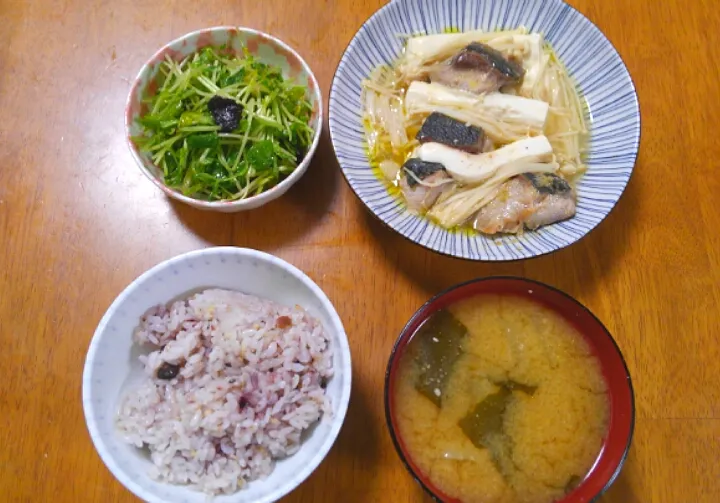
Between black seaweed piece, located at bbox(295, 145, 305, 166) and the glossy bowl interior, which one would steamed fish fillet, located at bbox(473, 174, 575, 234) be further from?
black seaweed piece, located at bbox(295, 145, 305, 166)

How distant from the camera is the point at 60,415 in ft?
4.81

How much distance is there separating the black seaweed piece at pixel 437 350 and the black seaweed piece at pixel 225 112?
73cm

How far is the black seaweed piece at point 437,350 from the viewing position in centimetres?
131

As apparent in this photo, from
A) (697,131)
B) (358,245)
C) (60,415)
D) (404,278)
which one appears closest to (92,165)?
(60,415)

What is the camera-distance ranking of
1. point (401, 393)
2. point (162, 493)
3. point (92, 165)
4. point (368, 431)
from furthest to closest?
point (92, 165) → point (368, 431) → point (401, 393) → point (162, 493)

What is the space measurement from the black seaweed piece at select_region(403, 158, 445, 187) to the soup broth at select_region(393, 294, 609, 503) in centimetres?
35

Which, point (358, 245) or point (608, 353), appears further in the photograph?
point (358, 245)

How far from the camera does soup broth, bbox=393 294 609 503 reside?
1.26m

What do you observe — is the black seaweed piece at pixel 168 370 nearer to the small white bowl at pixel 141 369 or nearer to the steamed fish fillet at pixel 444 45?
the small white bowl at pixel 141 369

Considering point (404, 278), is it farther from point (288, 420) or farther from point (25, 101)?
point (25, 101)

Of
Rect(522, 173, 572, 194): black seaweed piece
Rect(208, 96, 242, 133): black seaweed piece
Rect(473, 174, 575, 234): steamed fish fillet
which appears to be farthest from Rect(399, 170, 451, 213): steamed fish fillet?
Rect(208, 96, 242, 133): black seaweed piece

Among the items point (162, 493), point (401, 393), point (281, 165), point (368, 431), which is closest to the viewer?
point (162, 493)

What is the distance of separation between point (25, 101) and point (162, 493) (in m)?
1.20

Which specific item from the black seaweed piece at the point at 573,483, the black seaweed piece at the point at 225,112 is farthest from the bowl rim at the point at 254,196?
the black seaweed piece at the point at 573,483
